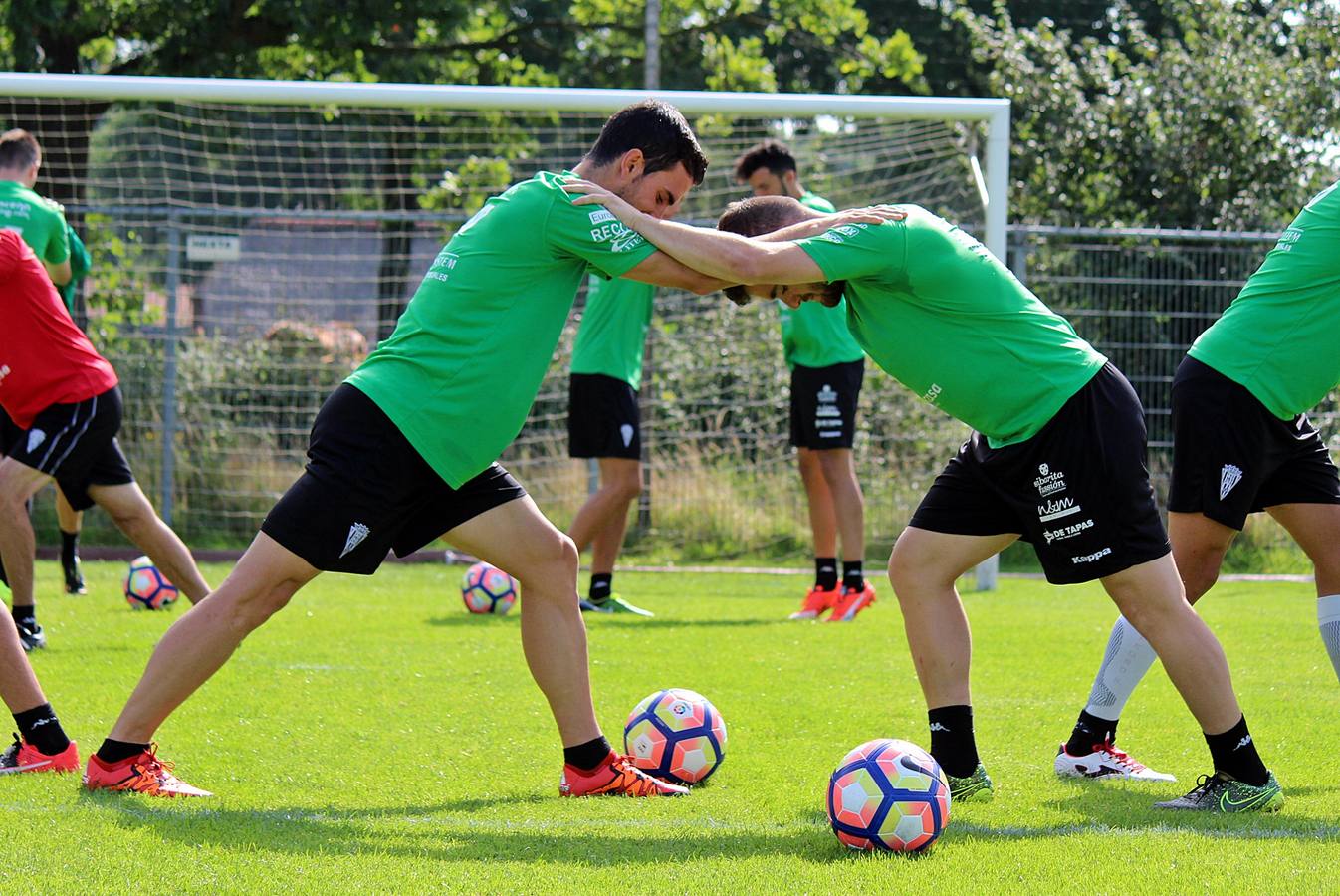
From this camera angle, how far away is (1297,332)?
4.62 meters

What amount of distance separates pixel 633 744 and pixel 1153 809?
5.15ft

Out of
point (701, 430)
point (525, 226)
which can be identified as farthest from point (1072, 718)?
point (701, 430)

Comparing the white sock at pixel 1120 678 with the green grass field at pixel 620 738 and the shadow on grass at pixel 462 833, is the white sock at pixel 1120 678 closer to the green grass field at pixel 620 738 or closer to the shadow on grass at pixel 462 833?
the green grass field at pixel 620 738

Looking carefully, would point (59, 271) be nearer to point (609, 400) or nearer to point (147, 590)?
point (147, 590)

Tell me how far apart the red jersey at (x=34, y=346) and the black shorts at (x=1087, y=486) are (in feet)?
14.6

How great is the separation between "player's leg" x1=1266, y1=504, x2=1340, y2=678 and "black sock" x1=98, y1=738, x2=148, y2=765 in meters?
3.65

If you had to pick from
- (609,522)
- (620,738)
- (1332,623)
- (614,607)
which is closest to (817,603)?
(614,607)

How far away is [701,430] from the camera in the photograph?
40.7 feet

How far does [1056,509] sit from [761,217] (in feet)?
3.92

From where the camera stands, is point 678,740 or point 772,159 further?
point 772,159

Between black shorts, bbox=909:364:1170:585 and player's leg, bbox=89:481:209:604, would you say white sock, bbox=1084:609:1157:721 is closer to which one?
black shorts, bbox=909:364:1170:585

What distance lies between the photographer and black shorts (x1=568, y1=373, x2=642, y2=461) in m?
8.62

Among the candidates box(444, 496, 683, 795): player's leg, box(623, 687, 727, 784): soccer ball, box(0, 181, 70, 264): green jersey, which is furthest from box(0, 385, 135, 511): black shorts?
box(623, 687, 727, 784): soccer ball

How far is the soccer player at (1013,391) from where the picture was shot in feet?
13.1
